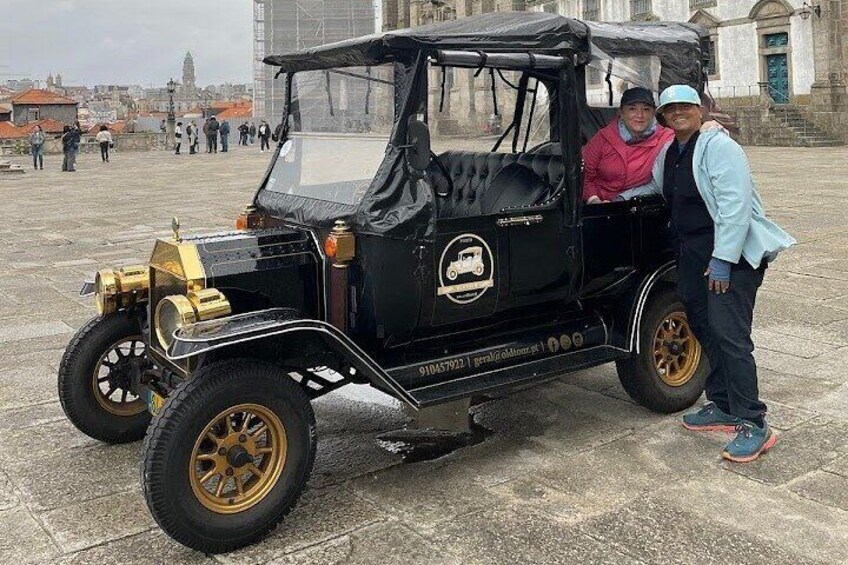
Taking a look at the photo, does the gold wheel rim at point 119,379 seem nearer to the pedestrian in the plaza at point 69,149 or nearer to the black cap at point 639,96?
the black cap at point 639,96

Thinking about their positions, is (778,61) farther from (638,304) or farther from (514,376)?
(514,376)

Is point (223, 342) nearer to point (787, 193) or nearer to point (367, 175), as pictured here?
point (367, 175)

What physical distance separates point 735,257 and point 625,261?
0.94 metres

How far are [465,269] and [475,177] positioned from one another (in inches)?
43.2

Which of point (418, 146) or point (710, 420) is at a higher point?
point (418, 146)

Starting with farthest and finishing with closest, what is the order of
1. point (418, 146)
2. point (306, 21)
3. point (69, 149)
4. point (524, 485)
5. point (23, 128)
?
point (23, 128), point (306, 21), point (69, 149), point (524, 485), point (418, 146)

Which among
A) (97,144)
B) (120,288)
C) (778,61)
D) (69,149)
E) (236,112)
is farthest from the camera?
(236,112)

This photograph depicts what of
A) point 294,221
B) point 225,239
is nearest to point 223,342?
point 225,239

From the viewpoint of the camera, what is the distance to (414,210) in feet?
13.8

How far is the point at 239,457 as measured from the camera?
369cm

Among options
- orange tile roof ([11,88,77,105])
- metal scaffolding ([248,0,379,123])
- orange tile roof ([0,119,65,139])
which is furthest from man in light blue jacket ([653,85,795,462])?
orange tile roof ([11,88,77,105])

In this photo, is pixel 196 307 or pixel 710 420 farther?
pixel 710 420

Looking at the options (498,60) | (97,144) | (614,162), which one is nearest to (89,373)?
(498,60)

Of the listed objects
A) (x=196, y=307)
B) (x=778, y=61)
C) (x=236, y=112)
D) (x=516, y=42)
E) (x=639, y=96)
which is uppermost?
(x=236, y=112)
